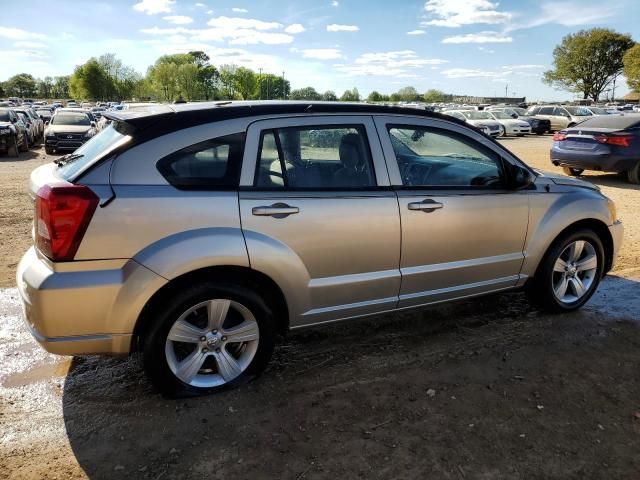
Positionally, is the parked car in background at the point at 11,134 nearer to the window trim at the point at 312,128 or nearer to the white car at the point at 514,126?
the window trim at the point at 312,128

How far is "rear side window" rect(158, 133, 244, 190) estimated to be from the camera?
2.91m

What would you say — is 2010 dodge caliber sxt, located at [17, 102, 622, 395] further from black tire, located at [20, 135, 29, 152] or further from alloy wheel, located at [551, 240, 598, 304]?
black tire, located at [20, 135, 29, 152]

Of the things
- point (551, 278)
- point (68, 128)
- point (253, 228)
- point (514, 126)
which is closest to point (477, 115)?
point (514, 126)

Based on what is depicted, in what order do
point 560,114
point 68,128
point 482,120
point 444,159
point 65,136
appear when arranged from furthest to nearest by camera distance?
point 560,114 → point 482,120 → point 68,128 → point 65,136 → point 444,159

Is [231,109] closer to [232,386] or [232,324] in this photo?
[232,324]

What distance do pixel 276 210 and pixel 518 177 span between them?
2.00 m

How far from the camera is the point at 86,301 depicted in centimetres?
274

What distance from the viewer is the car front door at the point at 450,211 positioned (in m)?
3.56

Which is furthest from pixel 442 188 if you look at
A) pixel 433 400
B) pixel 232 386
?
pixel 232 386

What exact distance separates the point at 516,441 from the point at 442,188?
1.76m

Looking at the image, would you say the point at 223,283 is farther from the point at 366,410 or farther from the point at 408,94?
the point at 408,94

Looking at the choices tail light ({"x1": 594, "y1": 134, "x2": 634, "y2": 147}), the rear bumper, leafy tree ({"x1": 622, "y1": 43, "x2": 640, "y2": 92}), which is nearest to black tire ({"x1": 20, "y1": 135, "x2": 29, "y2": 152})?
the rear bumper

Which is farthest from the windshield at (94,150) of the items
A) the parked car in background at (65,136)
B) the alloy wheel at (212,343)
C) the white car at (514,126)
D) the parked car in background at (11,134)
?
the white car at (514,126)

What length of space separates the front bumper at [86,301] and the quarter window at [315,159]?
3.03 feet
